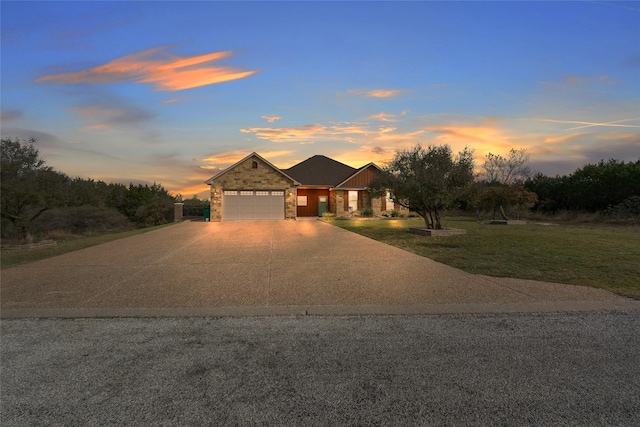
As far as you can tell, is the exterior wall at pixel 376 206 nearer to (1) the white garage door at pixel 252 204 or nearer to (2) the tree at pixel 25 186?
(1) the white garage door at pixel 252 204

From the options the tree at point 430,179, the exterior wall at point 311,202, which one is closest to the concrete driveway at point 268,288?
the tree at point 430,179

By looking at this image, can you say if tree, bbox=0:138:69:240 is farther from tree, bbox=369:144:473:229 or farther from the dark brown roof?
the dark brown roof

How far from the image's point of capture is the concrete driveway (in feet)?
20.2

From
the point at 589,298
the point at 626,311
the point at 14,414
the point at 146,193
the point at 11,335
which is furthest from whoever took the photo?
the point at 146,193

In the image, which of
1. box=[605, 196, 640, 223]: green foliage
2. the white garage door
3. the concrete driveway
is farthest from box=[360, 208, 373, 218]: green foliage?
the concrete driveway

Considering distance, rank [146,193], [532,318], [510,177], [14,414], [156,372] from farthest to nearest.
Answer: [146,193] < [510,177] < [532,318] < [156,372] < [14,414]

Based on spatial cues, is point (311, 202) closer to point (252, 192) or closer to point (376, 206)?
point (376, 206)

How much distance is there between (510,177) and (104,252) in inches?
1134

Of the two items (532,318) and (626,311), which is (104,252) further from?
(626,311)

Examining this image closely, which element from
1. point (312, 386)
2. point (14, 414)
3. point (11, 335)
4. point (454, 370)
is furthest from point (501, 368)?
point (11, 335)

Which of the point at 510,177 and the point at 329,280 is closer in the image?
the point at 329,280

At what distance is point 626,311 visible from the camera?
238 inches

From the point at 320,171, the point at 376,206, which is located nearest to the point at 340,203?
the point at 376,206

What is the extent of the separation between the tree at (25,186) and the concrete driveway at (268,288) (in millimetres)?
7252
